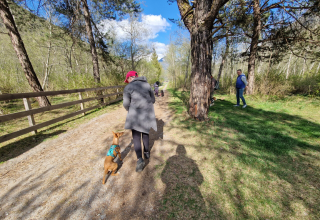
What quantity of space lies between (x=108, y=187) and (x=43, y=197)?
3.14 feet

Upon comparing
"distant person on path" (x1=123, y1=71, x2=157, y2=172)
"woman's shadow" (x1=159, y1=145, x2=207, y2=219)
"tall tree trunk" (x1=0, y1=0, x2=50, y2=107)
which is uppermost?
"tall tree trunk" (x1=0, y1=0, x2=50, y2=107)

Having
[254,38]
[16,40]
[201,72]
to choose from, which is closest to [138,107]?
[201,72]

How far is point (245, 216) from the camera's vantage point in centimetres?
152

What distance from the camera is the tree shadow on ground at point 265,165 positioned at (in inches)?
63.5

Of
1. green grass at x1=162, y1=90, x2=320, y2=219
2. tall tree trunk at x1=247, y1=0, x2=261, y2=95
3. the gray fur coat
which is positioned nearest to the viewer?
green grass at x1=162, y1=90, x2=320, y2=219

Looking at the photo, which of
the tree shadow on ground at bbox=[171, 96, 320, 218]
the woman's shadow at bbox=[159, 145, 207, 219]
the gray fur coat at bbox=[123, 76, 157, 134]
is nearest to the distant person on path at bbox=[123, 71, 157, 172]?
the gray fur coat at bbox=[123, 76, 157, 134]

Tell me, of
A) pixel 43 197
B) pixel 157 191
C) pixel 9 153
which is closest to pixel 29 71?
pixel 9 153

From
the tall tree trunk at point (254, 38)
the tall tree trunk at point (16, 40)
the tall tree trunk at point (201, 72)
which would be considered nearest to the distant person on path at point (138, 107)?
the tall tree trunk at point (201, 72)

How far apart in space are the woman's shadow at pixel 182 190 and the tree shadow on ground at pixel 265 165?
0.24 meters

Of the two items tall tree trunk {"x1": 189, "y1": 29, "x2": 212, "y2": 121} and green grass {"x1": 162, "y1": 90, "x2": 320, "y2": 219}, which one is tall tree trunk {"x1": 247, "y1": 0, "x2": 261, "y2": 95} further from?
tall tree trunk {"x1": 189, "y1": 29, "x2": 212, "y2": 121}

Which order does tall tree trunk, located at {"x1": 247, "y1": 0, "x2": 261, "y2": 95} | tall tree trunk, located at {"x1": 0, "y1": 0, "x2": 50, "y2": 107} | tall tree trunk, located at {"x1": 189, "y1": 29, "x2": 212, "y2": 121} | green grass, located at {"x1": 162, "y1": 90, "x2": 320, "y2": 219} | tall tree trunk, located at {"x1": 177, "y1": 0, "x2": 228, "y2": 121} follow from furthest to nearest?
tall tree trunk, located at {"x1": 247, "y1": 0, "x2": 261, "y2": 95}
tall tree trunk, located at {"x1": 0, "y1": 0, "x2": 50, "y2": 107}
tall tree trunk, located at {"x1": 189, "y1": 29, "x2": 212, "y2": 121}
tall tree trunk, located at {"x1": 177, "y1": 0, "x2": 228, "y2": 121}
green grass, located at {"x1": 162, "y1": 90, "x2": 320, "y2": 219}

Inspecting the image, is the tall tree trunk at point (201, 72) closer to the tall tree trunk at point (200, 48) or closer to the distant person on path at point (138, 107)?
the tall tree trunk at point (200, 48)

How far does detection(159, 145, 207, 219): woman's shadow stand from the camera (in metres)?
1.63

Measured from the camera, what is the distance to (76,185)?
7.00ft
